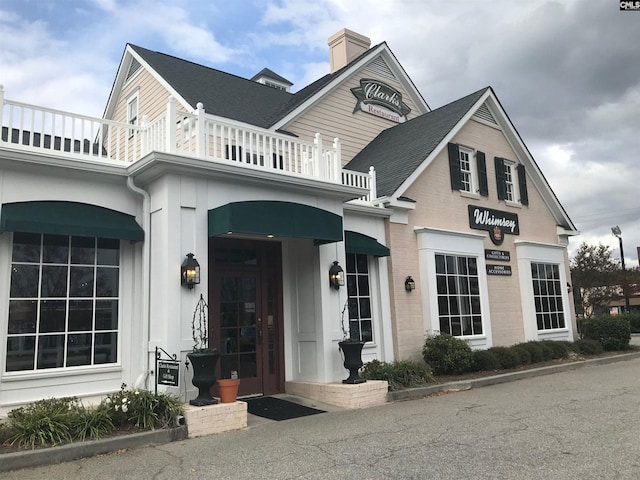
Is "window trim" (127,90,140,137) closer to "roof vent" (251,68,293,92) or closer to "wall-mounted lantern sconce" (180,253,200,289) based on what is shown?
"roof vent" (251,68,293,92)

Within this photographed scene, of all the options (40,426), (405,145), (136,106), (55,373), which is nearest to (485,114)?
(405,145)

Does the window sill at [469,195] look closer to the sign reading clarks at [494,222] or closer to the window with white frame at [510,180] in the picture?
the sign reading clarks at [494,222]

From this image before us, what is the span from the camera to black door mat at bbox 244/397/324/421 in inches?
339

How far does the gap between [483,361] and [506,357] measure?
0.78 meters

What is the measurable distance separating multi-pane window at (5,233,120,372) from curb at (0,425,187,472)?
80.9 inches

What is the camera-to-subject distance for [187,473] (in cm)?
563

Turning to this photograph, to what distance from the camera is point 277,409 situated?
355 inches

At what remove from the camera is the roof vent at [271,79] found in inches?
918

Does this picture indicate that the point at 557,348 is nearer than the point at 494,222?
Yes

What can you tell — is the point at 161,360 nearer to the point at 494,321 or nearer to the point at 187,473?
the point at 187,473

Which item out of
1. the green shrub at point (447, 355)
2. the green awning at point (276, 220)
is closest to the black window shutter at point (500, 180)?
the green shrub at point (447, 355)

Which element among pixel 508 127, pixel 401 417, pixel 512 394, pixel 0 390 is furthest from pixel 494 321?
pixel 0 390

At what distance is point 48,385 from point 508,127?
13.7 meters

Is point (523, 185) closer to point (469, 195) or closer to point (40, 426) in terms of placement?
point (469, 195)
